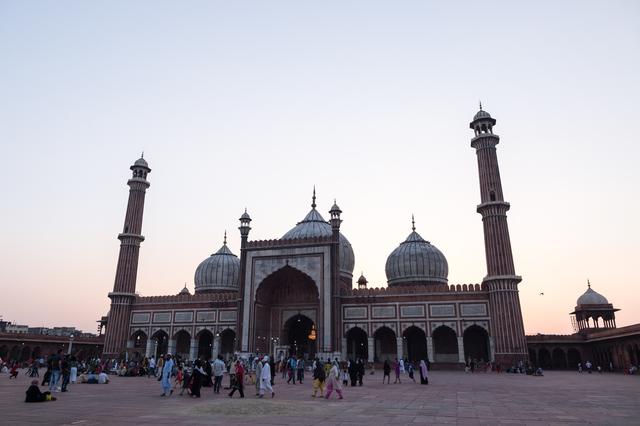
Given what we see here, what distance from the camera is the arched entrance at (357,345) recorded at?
123 feet

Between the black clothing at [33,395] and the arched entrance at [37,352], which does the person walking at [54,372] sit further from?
the arched entrance at [37,352]

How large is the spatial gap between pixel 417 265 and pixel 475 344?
8830 mm

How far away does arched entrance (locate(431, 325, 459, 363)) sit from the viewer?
1373 inches

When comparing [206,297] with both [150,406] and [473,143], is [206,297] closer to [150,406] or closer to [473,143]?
[473,143]

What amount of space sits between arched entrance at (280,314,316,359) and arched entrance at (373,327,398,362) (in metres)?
5.51

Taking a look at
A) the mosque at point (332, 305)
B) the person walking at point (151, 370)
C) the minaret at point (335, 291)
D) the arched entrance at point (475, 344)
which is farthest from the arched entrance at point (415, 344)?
the person walking at point (151, 370)

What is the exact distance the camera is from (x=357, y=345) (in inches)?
1508

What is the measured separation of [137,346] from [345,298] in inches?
799

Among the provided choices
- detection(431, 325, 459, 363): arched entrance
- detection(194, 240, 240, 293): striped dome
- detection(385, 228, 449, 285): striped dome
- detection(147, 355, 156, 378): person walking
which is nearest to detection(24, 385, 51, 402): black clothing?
detection(147, 355, 156, 378): person walking

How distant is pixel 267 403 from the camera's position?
473 inches

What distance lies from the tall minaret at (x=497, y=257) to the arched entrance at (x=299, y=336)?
14.6m

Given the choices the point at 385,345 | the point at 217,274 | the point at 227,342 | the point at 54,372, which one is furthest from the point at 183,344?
the point at 54,372

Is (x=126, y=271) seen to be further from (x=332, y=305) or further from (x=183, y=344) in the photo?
(x=332, y=305)

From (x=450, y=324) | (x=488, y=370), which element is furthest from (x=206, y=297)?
(x=488, y=370)
